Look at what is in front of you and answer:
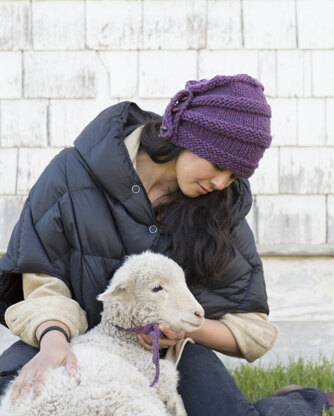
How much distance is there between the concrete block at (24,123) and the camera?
4348 mm

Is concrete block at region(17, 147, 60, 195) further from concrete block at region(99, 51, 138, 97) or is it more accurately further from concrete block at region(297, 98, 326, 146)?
concrete block at region(297, 98, 326, 146)

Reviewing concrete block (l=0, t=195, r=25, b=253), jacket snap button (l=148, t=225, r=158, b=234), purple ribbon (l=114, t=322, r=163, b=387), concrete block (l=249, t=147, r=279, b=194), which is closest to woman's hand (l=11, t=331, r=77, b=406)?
purple ribbon (l=114, t=322, r=163, b=387)

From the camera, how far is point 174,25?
4.32 m

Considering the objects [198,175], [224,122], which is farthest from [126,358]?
[224,122]

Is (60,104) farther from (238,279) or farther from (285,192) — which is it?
(238,279)

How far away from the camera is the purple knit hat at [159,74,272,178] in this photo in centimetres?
274

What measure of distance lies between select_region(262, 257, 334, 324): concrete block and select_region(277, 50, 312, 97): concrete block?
1.18 meters

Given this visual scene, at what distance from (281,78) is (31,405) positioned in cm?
300

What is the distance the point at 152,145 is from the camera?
298 centimetres

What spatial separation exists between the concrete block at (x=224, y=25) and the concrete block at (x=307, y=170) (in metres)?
0.83

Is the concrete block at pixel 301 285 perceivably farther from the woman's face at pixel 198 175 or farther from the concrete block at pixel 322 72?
the woman's face at pixel 198 175

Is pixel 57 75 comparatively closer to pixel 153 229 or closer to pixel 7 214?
pixel 7 214

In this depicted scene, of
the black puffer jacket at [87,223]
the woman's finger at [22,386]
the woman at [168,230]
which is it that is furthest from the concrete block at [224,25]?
the woman's finger at [22,386]

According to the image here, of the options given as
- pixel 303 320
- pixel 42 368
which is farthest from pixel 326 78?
pixel 42 368
